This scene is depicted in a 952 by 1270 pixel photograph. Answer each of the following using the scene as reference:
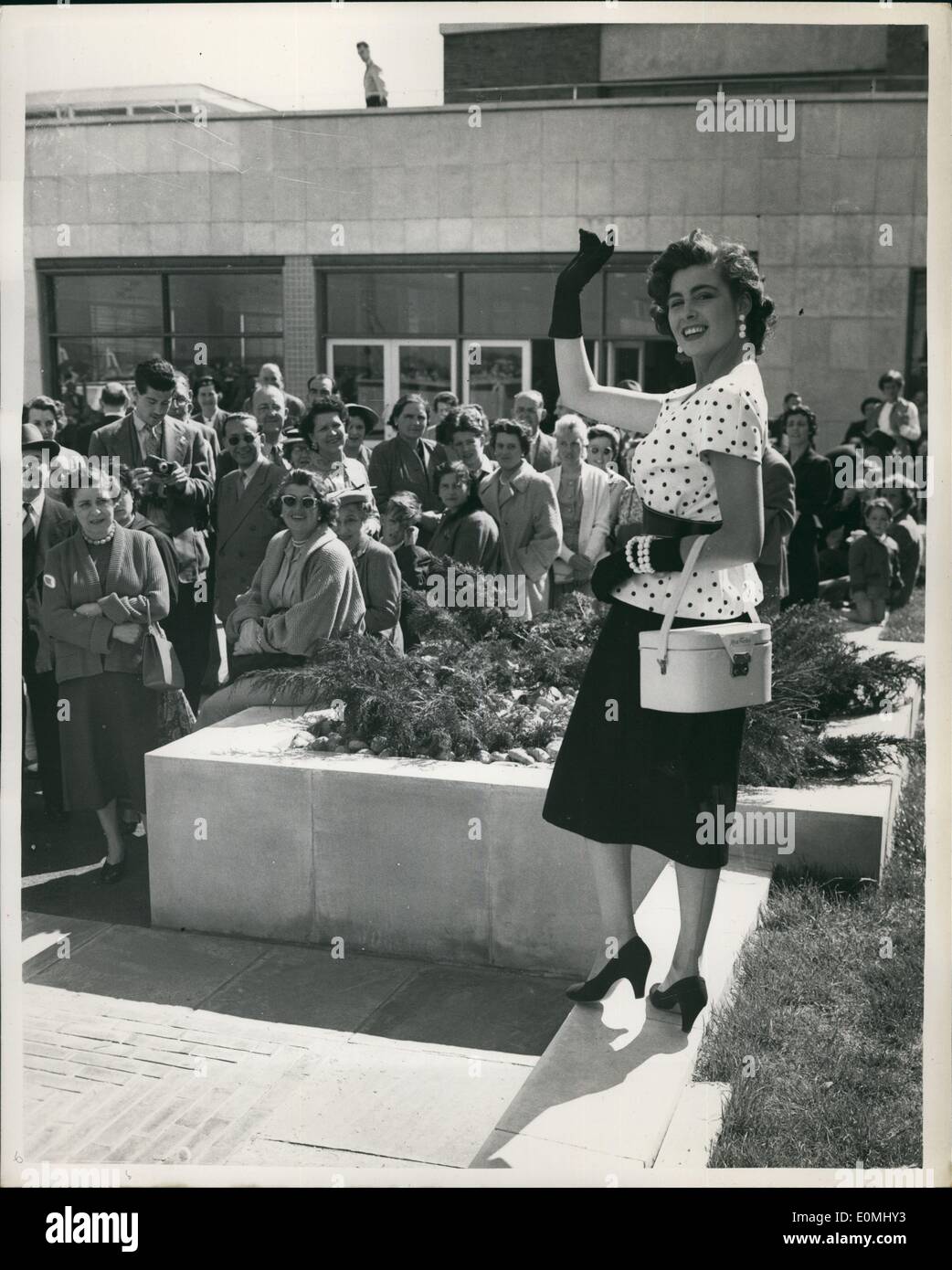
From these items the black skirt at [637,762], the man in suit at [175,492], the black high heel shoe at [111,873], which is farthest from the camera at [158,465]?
the black skirt at [637,762]

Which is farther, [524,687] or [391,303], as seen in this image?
[391,303]

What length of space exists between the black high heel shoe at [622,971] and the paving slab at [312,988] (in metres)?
1.11

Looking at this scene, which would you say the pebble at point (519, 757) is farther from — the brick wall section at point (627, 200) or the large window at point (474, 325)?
the large window at point (474, 325)

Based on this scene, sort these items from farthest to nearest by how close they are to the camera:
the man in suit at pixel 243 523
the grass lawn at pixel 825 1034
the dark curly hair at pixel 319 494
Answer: the man in suit at pixel 243 523 → the dark curly hair at pixel 319 494 → the grass lawn at pixel 825 1034

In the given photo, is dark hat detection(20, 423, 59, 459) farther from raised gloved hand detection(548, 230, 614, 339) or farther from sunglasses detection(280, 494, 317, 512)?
raised gloved hand detection(548, 230, 614, 339)

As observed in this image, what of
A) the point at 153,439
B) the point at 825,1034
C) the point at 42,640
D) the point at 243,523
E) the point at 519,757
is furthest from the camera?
the point at 153,439

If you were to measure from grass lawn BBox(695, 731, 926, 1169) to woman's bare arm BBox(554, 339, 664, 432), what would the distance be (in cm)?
177

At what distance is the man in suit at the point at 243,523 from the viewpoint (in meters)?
7.53

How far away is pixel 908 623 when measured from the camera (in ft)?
30.9

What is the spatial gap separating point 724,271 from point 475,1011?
270 cm

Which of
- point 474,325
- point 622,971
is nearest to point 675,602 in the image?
point 622,971

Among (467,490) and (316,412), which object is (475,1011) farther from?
(316,412)
